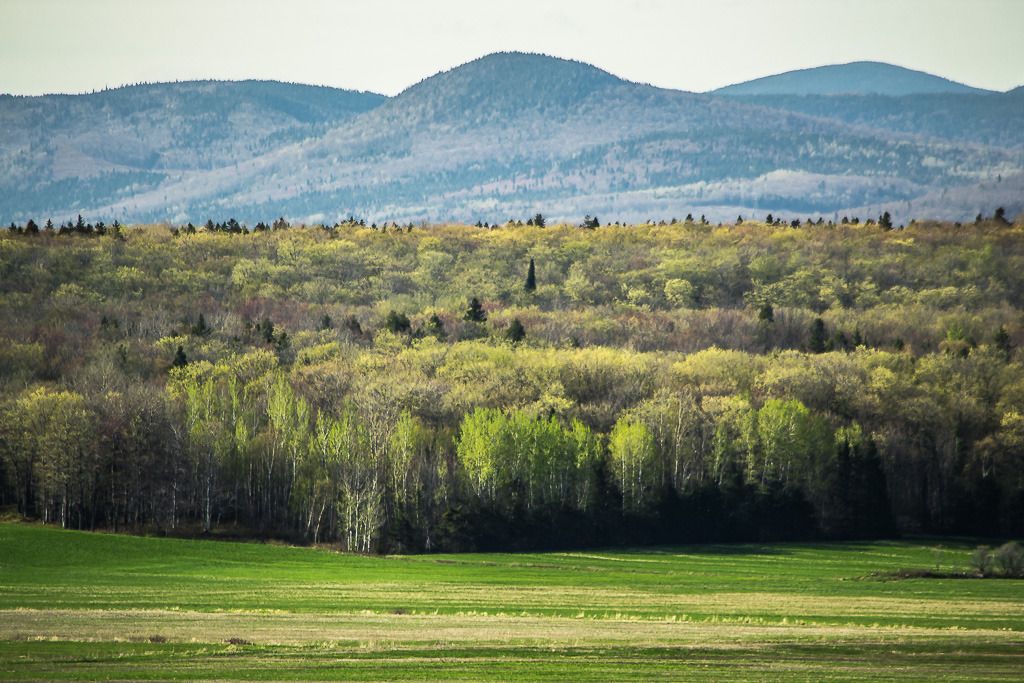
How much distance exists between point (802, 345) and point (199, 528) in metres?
73.1

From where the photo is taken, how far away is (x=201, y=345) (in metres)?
142

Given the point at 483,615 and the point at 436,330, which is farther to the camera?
the point at 436,330

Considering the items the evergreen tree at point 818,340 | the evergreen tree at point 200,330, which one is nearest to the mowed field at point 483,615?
the evergreen tree at point 818,340

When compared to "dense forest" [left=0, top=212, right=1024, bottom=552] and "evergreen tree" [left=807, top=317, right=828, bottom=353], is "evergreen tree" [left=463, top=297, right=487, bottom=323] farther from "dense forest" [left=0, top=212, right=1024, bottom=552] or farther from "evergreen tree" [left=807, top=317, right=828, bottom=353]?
"evergreen tree" [left=807, top=317, right=828, bottom=353]

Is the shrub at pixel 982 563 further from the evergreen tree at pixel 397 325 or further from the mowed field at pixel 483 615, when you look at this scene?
the evergreen tree at pixel 397 325

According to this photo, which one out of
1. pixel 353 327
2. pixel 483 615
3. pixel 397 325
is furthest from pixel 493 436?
pixel 353 327

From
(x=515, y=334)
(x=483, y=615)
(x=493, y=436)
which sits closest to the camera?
(x=483, y=615)

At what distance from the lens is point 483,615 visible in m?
58.3

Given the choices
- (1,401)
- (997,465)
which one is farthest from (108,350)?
(997,465)

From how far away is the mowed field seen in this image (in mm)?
44094

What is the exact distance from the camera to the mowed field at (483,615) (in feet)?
145

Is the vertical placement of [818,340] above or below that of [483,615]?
above

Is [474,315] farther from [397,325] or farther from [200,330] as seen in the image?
[200,330]

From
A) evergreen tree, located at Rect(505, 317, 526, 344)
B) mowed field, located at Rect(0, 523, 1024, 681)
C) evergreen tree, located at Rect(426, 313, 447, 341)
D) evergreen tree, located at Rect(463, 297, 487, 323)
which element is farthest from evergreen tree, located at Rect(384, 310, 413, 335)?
mowed field, located at Rect(0, 523, 1024, 681)
